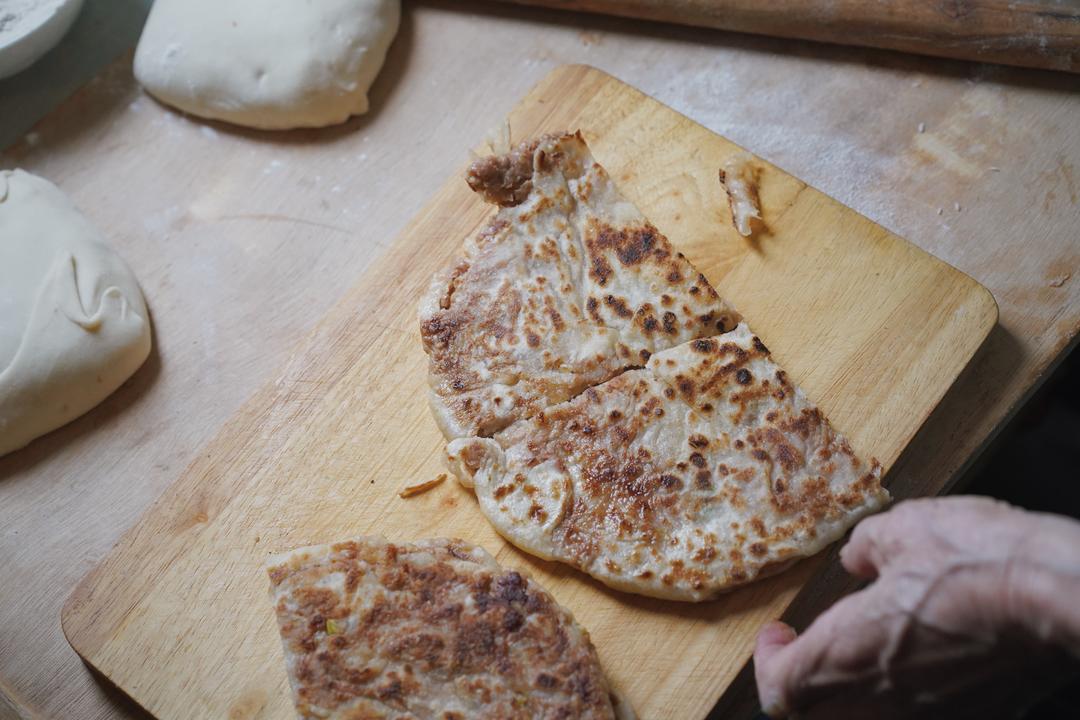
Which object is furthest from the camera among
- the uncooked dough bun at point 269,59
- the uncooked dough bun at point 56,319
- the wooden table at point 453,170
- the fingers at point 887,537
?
the uncooked dough bun at point 269,59

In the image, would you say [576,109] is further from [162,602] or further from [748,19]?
[162,602]

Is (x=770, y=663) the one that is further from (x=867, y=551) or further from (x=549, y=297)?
(x=549, y=297)

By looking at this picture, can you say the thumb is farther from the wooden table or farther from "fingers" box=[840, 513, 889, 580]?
the wooden table

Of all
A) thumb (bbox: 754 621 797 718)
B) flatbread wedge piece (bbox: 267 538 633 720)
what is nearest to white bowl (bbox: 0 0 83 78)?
flatbread wedge piece (bbox: 267 538 633 720)

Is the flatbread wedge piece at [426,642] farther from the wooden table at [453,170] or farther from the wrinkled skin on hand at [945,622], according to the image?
the wooden table at [453,170]

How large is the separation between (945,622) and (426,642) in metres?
1.18

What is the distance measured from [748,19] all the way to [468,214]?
1312 millimetres

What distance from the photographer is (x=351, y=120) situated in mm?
3572

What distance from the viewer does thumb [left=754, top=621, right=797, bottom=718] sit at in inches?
78.5

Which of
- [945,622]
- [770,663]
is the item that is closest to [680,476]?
[770,663]

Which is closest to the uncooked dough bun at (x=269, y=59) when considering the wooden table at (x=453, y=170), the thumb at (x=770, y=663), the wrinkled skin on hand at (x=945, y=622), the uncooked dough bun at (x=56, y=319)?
the wooden table at (x=453, y=170)

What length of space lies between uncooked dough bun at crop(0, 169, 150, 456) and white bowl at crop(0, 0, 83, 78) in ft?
2.12

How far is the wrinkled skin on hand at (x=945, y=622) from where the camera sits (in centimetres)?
153

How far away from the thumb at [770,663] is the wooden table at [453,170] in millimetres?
693
